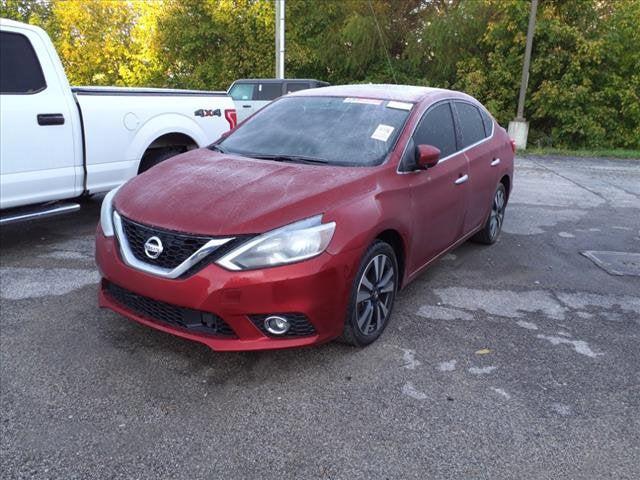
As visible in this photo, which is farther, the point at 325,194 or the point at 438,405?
the point at 325,194

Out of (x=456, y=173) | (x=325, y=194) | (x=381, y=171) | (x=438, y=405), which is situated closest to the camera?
(x=438, y=405)

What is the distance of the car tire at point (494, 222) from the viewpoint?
228 inches

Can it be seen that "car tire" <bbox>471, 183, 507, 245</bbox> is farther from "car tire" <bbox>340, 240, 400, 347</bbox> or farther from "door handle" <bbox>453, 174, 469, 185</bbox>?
→ "car tire" <bbox>340, 240, 400, 347</bbox>

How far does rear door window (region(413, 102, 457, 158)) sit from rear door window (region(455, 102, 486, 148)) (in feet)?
0.70

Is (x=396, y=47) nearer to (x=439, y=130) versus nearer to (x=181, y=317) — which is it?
(x=439, y=130)

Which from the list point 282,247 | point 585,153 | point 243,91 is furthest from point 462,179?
point 585,153

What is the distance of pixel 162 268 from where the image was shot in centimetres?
310

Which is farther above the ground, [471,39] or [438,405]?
[471,39]

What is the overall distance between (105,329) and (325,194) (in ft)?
5.81

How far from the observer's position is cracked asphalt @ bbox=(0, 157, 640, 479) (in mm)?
2596

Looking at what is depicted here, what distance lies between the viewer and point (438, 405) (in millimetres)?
3039

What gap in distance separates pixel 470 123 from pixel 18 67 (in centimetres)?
407

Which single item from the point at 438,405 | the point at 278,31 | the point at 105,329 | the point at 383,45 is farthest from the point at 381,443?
the point at 383,45

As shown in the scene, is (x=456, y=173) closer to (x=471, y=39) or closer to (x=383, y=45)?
(x=471, y=39)
